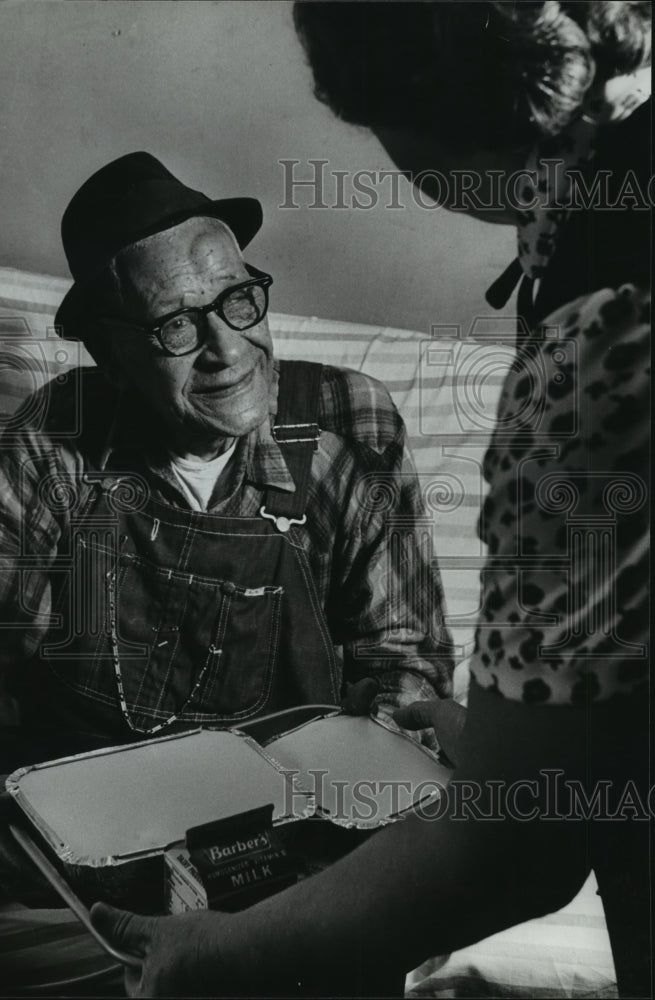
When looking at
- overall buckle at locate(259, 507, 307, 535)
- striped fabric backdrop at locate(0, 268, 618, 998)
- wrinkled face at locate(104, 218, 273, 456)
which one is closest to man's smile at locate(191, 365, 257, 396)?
wrinkled face at locate(104, 218, 273, 456)

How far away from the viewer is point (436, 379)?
75.9 inches

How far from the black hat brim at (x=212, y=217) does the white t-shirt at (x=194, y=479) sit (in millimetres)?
268

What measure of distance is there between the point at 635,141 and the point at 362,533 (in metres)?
0.84

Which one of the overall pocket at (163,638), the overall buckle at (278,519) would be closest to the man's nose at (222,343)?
the overall buckle at (278,519)

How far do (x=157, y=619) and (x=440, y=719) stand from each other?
0.51m

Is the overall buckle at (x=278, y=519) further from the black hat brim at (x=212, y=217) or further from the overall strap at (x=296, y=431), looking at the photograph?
the black hat brim at (x=212, y=217)

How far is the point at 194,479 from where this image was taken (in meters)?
1.89

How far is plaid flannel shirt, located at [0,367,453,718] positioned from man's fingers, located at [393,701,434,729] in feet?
0.06

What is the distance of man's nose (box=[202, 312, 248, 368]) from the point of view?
6.02ft

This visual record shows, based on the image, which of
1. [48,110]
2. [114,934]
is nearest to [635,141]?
[48,110]

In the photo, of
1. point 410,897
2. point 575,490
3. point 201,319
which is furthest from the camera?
point 575,490

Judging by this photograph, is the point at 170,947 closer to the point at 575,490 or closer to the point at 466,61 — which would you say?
the point at 575,490

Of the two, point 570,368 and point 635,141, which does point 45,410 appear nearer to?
point 570,368

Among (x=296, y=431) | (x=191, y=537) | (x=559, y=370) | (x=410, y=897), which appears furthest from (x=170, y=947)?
(x=559, y=370)
